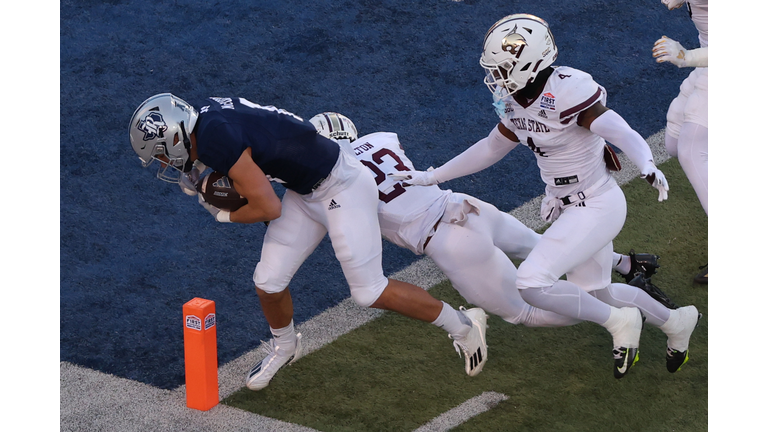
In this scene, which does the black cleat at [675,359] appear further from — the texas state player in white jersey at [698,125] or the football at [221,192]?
the football at [221,192]

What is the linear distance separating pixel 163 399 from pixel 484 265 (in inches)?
69.3

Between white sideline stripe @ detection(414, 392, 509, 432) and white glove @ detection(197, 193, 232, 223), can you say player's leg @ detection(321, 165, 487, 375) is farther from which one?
white glove @ detection(197, 193, 232, 223)

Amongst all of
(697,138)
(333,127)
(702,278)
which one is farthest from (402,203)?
(702,278)

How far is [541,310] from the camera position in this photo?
4.84m

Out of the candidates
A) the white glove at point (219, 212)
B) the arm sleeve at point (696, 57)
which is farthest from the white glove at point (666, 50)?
the white glove at point (219, 212)

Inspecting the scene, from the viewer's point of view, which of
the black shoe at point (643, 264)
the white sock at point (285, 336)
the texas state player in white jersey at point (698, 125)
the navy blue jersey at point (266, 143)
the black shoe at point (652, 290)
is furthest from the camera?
the black shoe at point (643, 264)

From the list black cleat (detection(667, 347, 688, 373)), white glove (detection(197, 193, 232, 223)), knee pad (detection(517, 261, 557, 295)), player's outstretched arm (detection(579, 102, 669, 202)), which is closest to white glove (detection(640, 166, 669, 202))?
player's outstretched arm (detection(579, 102, 669, 202))

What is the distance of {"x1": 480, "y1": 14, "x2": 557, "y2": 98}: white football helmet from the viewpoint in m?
4.25

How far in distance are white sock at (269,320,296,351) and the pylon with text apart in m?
0.36

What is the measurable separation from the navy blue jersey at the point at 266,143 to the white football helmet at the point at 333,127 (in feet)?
0.89

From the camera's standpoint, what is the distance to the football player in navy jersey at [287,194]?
13.8 ft

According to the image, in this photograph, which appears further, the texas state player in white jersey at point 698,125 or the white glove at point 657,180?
the texas state player in white jersey at point 698,125

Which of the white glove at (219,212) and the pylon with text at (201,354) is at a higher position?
the white glove at (219,212)

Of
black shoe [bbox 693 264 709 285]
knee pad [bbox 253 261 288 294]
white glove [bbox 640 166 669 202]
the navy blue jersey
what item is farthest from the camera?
black shoe [bbox 693 264 709 285]
